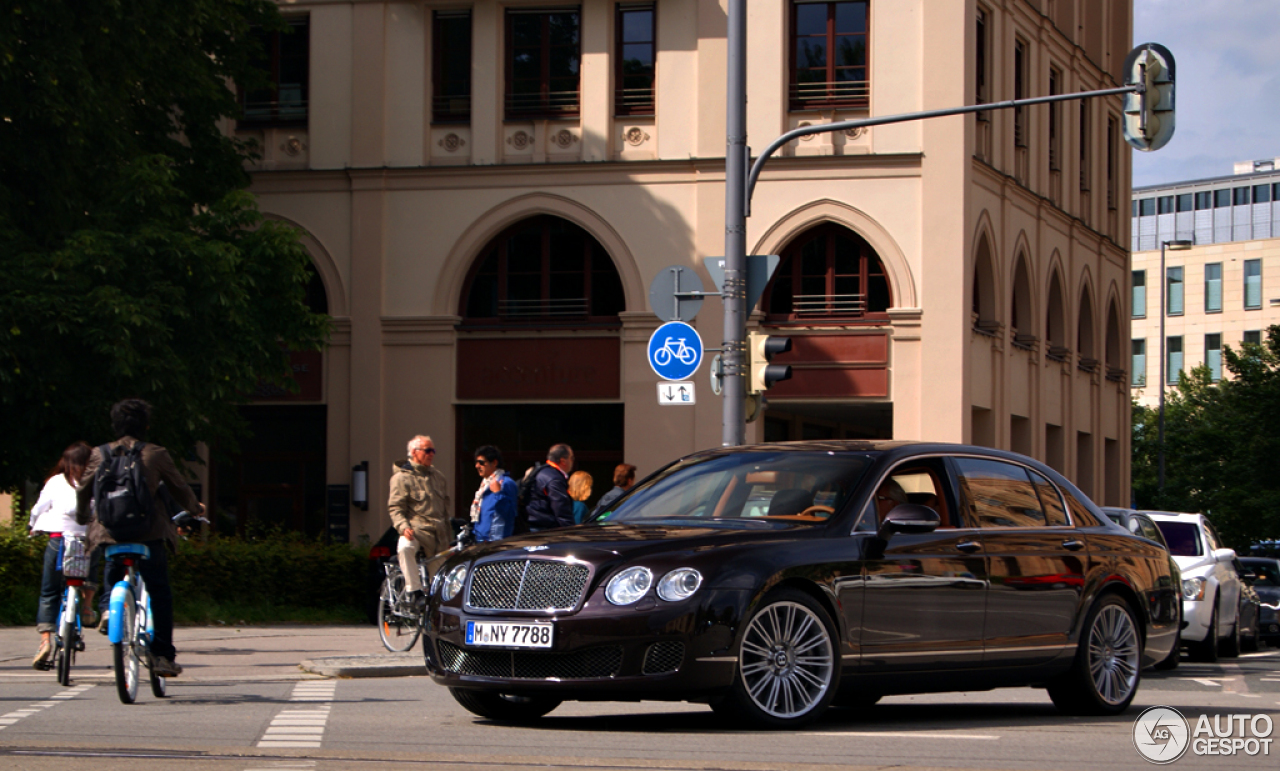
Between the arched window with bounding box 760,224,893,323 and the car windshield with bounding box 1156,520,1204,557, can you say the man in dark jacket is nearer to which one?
the car windshield with bounding box 1156,520,1204,557

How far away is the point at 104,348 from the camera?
21.3 m

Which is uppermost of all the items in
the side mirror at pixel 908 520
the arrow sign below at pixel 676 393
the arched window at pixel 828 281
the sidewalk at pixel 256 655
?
the arched window at pixel 828 281

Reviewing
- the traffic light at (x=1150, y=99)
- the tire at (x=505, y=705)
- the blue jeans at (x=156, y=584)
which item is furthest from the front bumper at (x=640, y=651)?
the traffic light at (x=1150, y=99)

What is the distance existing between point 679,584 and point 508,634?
848 millimetres

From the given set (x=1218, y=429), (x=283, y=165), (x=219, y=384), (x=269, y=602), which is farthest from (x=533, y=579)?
(x=1218, y=429)

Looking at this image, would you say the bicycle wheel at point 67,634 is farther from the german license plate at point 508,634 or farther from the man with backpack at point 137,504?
the german license plate at point 508,634

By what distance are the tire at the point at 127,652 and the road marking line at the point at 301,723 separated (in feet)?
2.99

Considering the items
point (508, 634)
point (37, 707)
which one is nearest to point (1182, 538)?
point (508, 634)

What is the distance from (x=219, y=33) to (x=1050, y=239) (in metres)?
16.8

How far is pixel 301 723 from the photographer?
923 cm

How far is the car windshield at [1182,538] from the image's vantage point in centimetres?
2020

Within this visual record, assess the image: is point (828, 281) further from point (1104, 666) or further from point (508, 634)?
point (508, 634)

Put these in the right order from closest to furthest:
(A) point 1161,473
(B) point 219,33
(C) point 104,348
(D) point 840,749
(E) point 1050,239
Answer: (D) point 840,749
(C) point 104,348
(B) point 219,33
(E) point 1050,239
(A) point 1161,473

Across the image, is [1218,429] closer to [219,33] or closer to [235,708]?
[219,33]
